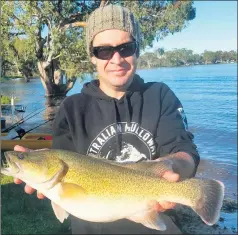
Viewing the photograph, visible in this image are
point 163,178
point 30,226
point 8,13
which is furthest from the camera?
point 8,13

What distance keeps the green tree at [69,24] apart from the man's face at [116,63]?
26.0 m

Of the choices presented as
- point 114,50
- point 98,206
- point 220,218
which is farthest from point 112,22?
point 220,218

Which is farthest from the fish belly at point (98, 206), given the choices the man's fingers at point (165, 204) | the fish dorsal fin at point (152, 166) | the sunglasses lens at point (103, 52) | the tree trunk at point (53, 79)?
the tree trunk at point (53, 79)

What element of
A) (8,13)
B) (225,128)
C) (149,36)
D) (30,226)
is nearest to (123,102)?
(30,226)

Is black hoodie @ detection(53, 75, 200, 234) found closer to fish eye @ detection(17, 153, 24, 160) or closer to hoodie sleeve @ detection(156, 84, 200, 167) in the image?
hoodie sleeve @ detection(156, 84, 200, 167)

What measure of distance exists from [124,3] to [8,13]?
352 inches

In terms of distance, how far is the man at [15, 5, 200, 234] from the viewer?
305 centimetres

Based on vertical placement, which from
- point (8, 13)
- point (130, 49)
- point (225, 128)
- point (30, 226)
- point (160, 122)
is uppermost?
point (8, 13)

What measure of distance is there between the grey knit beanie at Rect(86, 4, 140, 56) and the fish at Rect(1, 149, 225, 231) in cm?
106

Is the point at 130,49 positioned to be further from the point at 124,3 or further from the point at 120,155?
the point at 124,3

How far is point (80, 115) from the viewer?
3129 mm

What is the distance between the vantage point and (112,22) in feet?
10.0

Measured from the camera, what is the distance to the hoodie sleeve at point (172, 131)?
2.95 meters

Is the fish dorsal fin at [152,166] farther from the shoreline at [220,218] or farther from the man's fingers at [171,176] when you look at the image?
the shoreline at [220,218]
